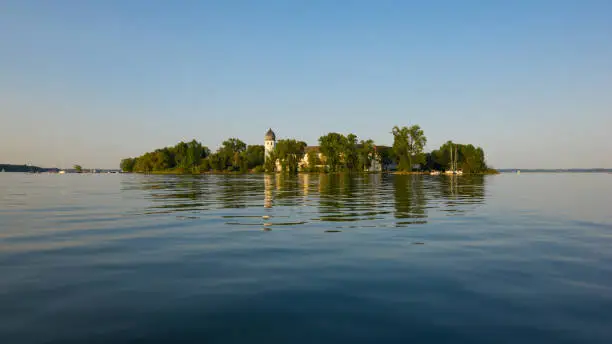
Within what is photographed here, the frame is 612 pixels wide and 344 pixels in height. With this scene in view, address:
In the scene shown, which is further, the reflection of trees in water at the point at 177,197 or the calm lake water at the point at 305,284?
the reflection of trees in water at the point at 177,197

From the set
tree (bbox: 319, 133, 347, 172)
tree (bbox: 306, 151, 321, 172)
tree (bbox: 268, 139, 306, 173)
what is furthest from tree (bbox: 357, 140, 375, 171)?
tree (bbox: 268, 139, 306, 173)

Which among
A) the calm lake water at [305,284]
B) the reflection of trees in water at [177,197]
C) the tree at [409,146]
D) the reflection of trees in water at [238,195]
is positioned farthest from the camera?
the tree at [409,146]

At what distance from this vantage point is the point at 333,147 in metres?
191

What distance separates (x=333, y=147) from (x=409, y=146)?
36.1 meters

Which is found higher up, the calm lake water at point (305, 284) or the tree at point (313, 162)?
the tree at point (313, 162)

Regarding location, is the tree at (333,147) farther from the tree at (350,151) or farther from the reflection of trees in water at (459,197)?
the reflection of trees in water at (459,197)

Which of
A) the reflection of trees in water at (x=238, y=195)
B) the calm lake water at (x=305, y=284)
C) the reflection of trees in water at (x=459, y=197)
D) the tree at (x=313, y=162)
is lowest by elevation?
the reflection of trees in water at (x=459, y=197)

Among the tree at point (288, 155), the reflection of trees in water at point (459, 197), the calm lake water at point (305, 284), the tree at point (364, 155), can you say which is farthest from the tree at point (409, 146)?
the calm lake water at point (305, 284)

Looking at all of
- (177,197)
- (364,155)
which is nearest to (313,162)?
(364,155)

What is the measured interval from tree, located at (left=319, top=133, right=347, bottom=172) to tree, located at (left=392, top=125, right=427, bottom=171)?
26.3 meters

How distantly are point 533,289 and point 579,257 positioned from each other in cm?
505

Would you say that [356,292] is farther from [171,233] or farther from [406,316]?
[171,233]

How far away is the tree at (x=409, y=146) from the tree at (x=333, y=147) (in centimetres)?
2626

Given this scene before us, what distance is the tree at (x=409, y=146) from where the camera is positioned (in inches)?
7356
